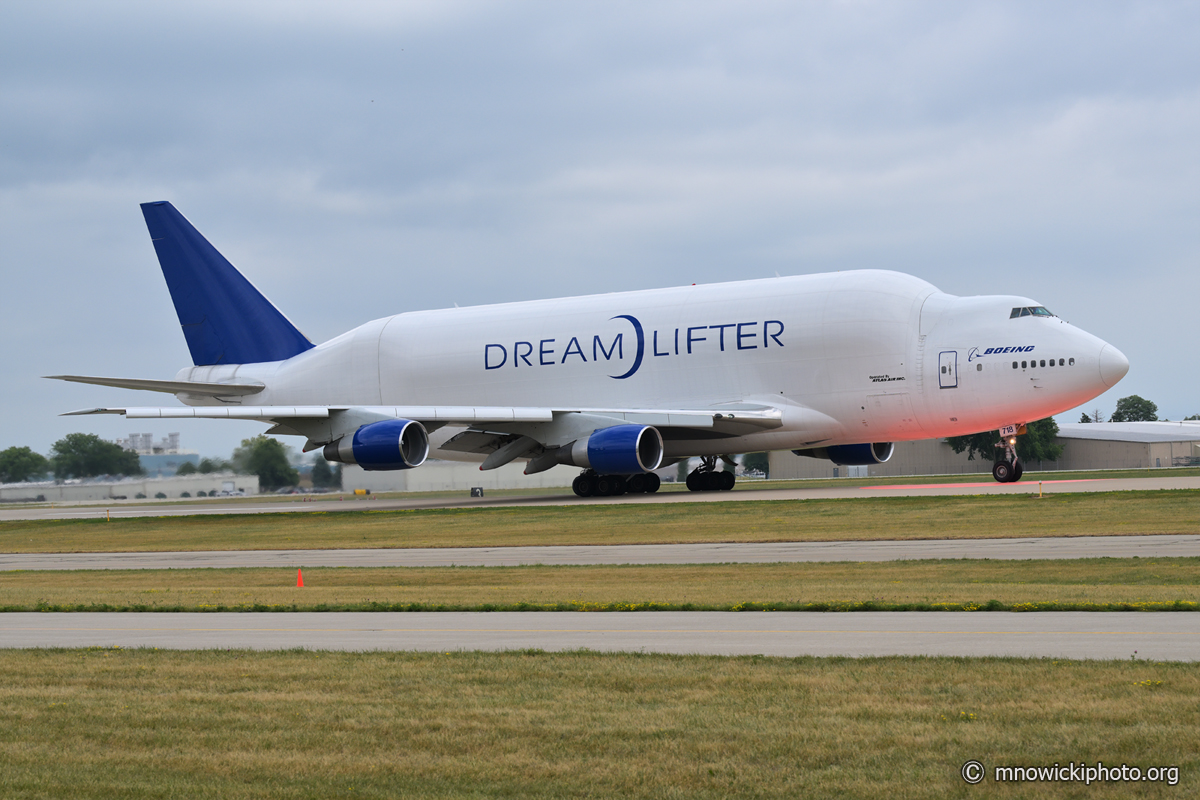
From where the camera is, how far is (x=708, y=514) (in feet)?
88.4

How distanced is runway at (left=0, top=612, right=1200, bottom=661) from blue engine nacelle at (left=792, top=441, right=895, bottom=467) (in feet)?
84.7

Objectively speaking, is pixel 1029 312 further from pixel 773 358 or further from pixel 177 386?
pixel 177 386

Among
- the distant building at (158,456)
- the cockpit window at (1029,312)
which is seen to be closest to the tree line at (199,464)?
the distant building at (158,456)

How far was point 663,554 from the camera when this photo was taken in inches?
781

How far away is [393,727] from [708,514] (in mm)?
19994

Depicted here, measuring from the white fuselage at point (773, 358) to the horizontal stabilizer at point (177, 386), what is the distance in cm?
429

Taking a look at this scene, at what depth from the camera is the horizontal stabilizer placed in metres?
34.7

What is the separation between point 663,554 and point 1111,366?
55.5ft

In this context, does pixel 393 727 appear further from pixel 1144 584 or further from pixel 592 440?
pixel 592 440

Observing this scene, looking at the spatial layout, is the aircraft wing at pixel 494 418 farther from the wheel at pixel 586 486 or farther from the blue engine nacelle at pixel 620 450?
the wheel at pixel 586 486

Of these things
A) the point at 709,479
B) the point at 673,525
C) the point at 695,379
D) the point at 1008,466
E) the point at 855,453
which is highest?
the point at 695,379

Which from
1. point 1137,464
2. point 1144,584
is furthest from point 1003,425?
point 1137,464

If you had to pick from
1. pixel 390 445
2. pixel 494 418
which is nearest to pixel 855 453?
pixel 494 418

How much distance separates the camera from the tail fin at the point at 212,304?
1746 inches
